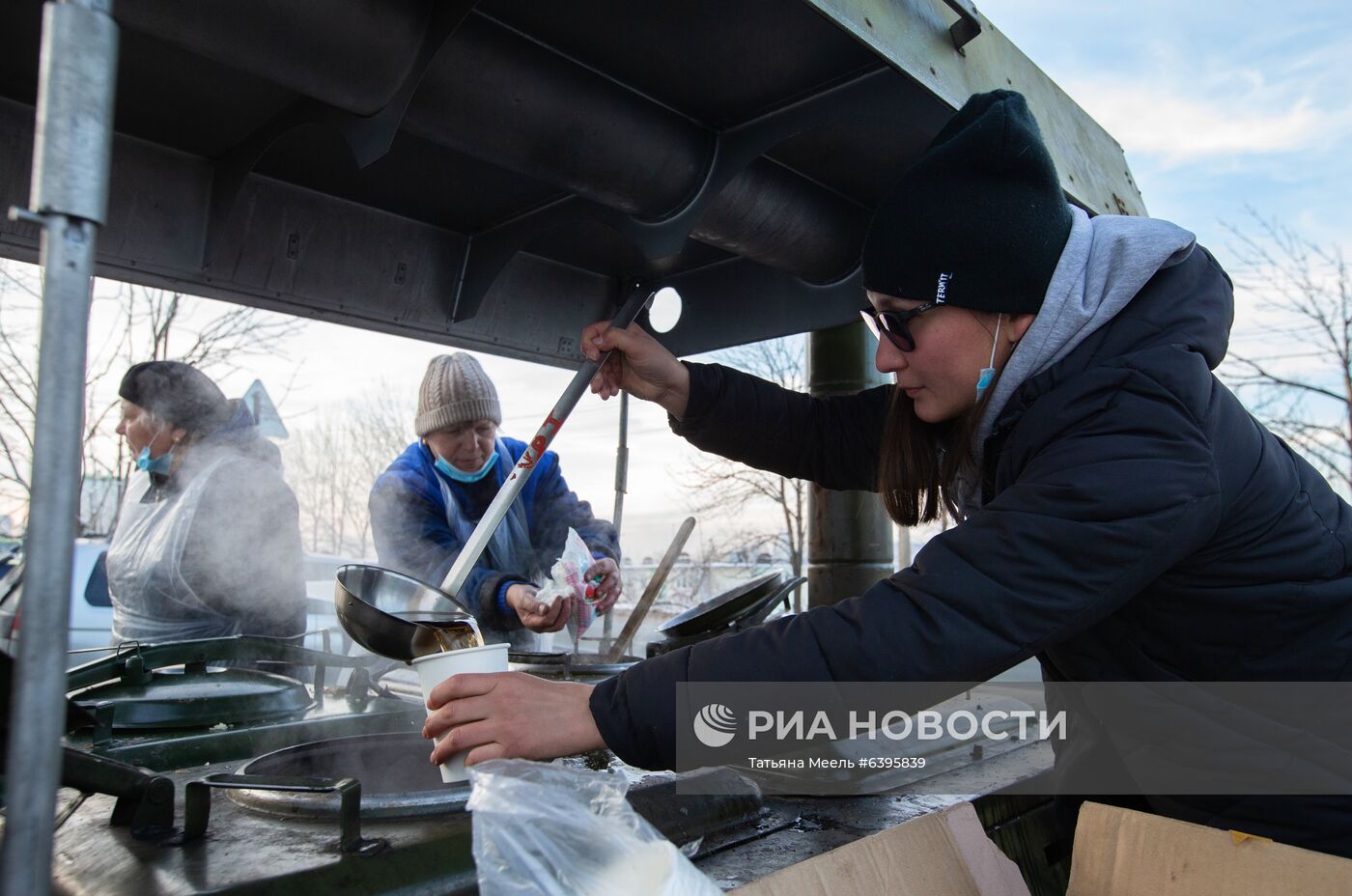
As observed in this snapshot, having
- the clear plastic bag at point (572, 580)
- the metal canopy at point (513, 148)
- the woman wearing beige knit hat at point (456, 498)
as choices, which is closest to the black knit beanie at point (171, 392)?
the woman wearing beige knit hat at point (456, 498)

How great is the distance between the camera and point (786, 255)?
2.41 m

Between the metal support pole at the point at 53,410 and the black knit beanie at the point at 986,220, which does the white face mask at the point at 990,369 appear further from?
the metal support pole at the point at 53,410

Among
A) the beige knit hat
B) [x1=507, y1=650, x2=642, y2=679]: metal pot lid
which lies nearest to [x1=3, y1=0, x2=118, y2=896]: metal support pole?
[x1=507, y1=650, x2=642, y2=679]: metal pot lid

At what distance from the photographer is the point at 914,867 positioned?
1129 millimetres

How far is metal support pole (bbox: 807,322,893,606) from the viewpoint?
3.19 metres

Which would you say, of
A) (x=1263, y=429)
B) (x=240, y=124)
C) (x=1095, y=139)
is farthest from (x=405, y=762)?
(x=1095, y=139)

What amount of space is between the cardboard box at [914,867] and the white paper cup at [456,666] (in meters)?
0.41

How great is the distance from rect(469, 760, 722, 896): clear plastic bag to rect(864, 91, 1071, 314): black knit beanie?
901 millimetres

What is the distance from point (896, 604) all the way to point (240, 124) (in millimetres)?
1773

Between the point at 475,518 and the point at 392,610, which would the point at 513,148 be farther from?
the point at 475,518

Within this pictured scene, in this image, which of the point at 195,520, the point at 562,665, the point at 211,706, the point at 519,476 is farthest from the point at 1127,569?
the point at 195,520

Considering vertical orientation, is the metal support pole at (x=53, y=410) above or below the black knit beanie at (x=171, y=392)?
below

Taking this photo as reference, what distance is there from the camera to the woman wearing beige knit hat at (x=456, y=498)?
2936mm

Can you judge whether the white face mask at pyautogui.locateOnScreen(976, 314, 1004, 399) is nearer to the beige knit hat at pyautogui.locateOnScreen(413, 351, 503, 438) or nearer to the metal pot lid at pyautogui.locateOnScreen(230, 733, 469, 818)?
the metal pot lid at pyautogui.locateOnScreen(230, 733, 469, 818)
